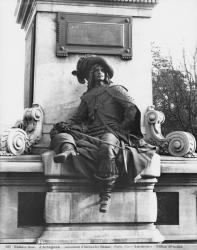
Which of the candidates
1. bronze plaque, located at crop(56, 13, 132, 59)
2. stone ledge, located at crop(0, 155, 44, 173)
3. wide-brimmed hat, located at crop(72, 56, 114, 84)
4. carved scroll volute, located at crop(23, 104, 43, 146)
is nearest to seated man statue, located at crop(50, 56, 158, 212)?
wide-brimmed hat, located at crop(72, 56, 114, 84)

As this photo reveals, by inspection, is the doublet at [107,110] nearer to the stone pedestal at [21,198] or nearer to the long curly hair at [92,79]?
the long curly hair at [92,79]

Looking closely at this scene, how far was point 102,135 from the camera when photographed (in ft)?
26.5

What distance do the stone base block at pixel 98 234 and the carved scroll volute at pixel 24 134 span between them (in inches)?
49.0

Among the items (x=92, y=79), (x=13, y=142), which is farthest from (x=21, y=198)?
(x=92, y=79)

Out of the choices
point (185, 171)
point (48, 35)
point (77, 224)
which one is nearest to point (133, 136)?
point (185, 171)

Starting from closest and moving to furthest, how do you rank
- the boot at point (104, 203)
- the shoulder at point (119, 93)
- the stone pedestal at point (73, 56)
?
1. the boot at point (104, 203)
2. the shoulder at point (119, 93)
3. the stone pedestal at point (73, 56)

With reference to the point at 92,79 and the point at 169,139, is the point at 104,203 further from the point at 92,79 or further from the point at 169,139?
the point at 92,79

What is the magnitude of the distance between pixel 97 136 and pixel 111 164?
693mm

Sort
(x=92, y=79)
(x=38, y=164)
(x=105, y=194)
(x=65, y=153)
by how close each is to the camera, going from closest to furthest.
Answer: (x=65, y=153)
(x=105, y=194)
(x=38, y=164)
(x=92, y=79)

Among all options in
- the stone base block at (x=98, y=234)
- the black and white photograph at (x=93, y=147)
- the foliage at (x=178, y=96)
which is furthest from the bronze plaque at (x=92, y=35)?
the foliage at (x=178, y=96)

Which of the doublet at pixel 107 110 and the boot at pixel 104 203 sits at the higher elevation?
the doublet at pixel 107 110

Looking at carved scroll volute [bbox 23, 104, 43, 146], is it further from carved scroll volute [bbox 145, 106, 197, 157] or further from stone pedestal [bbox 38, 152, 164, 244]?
carved scroll volute [bbox 145, 106, 197, 157]

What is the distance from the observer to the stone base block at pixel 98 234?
7758 millimetres

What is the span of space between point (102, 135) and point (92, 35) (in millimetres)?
1779
